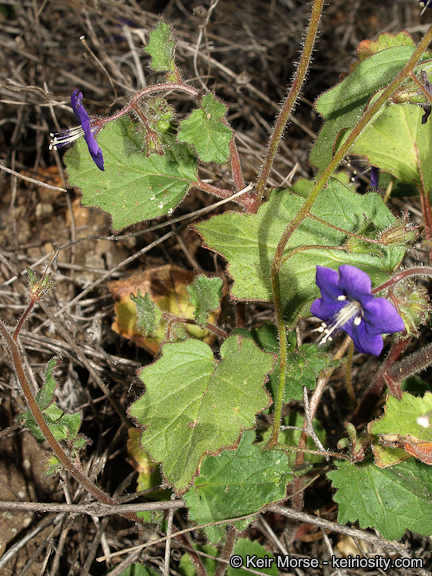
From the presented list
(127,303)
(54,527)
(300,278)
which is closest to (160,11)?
(127,303)

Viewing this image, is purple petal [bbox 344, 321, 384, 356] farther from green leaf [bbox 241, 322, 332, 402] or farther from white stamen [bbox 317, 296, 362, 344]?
green leaf [bbox 241, 322, 332, 402]

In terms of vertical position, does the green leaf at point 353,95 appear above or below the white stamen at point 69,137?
above

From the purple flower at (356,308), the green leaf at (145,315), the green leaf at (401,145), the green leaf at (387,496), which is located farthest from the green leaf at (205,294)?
the green leaf at (401,145)

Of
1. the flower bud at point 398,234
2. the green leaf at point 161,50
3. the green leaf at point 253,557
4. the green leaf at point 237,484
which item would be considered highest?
the green leaf at point 161,50

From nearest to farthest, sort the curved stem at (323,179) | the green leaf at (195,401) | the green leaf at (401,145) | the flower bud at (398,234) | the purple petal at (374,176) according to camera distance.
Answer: the curved stem at (323,179), the flower bud at (398,234), the green leaf at (195,401), the green leaf at (401,145), the purple petal at (374,176)

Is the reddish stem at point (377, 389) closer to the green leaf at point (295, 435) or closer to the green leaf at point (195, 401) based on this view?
the green leaf at point (295, 435)

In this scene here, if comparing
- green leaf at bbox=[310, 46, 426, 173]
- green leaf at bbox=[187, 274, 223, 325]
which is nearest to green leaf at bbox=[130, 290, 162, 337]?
green leaf at bbox=[187, 274, 223, 325]

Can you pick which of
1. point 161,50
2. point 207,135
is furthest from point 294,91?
point 161,50
